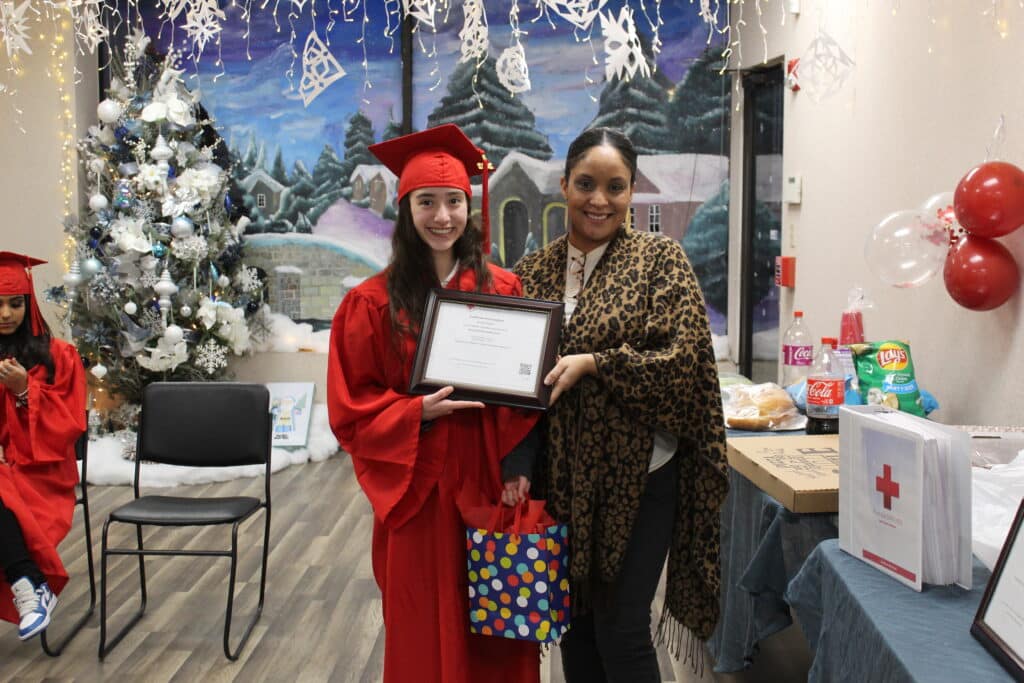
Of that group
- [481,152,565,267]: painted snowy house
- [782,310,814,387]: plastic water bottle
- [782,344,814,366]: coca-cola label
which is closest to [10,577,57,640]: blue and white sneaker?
[782,310,814,387]: plastic water bottle

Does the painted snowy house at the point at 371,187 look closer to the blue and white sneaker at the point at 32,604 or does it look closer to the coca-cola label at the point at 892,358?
the blue and white sneaker at the point at 32,604

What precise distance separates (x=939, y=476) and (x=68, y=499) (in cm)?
271

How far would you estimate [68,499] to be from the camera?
2926 mm

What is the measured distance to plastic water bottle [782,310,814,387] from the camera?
129 inches

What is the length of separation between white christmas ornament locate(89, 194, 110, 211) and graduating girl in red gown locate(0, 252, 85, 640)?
201cm

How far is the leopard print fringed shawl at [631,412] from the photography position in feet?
5.47

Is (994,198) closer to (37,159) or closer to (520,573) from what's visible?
(520,573)

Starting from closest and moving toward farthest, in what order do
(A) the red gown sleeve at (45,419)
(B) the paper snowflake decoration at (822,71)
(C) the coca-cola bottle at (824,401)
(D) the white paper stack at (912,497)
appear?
(D) the white paper stack at (912,497) < (C) the coca-cola bottle at (824,401) < (A) the red gown sleeve at (45,419) < (B) the paper snowflake decoration at (822,71)

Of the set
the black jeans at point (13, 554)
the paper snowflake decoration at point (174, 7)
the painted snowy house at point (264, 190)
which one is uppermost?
the paper snowflake decoration at point (174, 7)

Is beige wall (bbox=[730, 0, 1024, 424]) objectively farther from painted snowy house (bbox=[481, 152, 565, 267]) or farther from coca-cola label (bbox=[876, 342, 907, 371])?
painted snowy house (bbox=[481, 152, 565, 267])

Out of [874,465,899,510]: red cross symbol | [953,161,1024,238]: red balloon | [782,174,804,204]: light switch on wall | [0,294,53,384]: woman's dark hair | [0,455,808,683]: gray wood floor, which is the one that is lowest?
[0,455,808,683]: gray wood floor

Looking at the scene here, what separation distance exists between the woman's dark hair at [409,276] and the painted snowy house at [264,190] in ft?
13.3

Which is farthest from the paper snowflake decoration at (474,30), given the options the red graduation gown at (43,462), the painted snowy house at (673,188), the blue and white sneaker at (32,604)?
the painted snowy house at (673,188)

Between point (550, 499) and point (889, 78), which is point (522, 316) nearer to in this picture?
point (550, 499)
